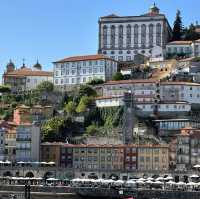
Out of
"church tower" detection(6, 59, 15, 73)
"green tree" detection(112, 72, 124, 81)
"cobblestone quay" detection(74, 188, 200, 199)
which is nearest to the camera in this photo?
"cobblestone quay" detection(74, 188, 200, 199)

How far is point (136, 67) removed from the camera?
348 ft

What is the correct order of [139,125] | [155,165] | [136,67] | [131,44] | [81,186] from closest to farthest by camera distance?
[81,186], [155,165], [139,125], [136,67], [131,44]

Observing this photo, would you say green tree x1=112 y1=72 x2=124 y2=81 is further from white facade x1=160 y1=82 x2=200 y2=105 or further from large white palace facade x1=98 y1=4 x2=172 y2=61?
white facade x1=160 y1=82 x2=200 y2=105

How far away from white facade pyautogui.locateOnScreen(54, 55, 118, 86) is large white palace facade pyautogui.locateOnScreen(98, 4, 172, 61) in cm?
640

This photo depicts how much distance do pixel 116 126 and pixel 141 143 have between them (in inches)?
230

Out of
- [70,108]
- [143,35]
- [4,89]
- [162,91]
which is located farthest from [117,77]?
[4,89]

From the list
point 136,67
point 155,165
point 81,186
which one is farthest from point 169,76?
point 81,186

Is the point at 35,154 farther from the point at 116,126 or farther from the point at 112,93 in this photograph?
the point at 112,93

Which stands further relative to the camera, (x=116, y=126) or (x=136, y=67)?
(x=136, y=67)

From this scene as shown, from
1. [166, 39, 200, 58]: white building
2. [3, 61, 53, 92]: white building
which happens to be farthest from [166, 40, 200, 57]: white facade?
[3, 61, 53, 92]: white building

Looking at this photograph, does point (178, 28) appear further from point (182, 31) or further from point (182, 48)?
point (182, 48)

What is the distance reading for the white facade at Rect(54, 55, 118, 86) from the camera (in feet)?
346

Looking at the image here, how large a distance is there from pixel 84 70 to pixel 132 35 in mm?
10857

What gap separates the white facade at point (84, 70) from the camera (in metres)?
106
